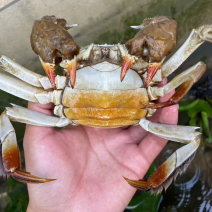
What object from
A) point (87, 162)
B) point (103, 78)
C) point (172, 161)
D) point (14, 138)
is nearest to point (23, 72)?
point (14, 138)

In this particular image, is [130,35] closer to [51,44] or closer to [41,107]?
[41,107]

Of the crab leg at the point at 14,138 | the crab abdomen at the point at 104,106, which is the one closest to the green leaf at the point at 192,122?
the crab abdomen at the point at 104,106

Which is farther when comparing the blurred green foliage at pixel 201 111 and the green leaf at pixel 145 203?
the blurred green foliage at pixel 201 111

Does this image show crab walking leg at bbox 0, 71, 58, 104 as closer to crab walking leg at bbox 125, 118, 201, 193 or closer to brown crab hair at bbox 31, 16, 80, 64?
brown crab hair at bbox 31, 16, 80, 64

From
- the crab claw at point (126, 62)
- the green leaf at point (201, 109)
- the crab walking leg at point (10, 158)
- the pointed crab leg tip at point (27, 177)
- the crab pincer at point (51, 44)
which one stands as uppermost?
the crab pincer at point (51, 44)

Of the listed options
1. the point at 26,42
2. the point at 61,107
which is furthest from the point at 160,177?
the point at 26,42

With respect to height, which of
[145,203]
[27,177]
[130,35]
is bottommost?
[145,203]

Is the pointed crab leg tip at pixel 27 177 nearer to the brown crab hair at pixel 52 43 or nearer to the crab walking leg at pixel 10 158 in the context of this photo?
the crab walking leg at pixel 10 158
